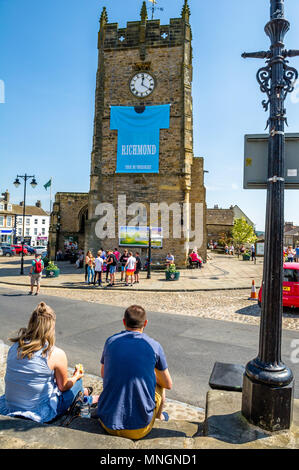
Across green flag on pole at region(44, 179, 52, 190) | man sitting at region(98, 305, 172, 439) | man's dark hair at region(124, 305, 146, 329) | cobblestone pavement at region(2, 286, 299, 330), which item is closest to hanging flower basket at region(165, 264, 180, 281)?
cobblestone pavement at region(2, 286, 299, 330)

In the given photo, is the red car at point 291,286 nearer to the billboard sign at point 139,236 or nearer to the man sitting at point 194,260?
the billboard sign at point 139,236

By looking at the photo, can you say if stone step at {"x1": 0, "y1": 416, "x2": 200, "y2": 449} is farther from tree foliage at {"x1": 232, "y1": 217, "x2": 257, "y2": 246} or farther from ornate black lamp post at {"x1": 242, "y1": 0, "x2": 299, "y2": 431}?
tree foliage at {"x1": 232, "y1": 217, "x2": 257, "y2": 246}

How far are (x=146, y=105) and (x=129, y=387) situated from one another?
71.2ft

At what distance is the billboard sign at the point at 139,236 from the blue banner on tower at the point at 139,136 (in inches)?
155

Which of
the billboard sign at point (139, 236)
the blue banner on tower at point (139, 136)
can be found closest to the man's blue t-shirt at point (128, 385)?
the billboard sign at point (139, 236)

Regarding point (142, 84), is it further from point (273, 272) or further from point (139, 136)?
point (273, 272)

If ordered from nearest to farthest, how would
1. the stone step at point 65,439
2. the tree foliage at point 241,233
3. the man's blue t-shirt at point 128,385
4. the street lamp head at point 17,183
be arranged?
the stone step at point 65,439
the man's blue t-shirt at point 128,385
the street lamp head at point 17,183
the tree foliage at point 241,233

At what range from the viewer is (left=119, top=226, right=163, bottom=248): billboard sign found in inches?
834

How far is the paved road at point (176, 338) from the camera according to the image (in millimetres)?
5023

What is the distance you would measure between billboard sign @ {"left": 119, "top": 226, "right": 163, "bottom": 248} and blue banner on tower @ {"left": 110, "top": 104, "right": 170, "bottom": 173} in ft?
12.9

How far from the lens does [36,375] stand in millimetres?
2781

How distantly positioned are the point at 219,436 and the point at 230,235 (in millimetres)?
48755
